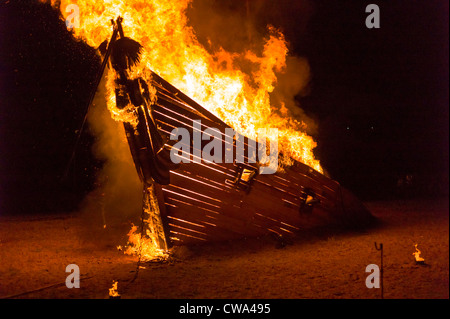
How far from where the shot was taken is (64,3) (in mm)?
6828

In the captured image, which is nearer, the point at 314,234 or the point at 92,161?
the point at 314,234

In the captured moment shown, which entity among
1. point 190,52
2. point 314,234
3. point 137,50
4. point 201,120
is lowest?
point 314,234

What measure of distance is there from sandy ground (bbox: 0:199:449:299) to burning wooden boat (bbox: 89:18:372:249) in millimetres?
390

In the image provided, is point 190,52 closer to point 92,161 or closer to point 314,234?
point 314,234

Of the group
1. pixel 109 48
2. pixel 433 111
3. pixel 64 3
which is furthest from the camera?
pixel 433 111

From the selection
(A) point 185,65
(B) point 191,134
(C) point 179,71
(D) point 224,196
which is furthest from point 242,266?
(A) point 185,65

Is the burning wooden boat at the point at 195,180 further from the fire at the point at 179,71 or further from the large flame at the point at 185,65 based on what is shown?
the large flame at the point at 185,65

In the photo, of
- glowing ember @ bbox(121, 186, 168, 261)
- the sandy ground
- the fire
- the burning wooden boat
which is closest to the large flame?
the fire

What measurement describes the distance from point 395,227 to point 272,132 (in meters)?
4.42

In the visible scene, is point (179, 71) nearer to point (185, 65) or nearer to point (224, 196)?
point (185, 65)

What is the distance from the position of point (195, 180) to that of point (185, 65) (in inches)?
100

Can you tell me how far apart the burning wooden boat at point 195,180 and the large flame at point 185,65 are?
1.06 ft

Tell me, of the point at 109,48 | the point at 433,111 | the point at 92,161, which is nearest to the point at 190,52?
the point at 109,48

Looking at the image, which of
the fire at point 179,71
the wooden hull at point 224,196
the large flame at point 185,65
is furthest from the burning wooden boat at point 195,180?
the large flame at point 185,65
